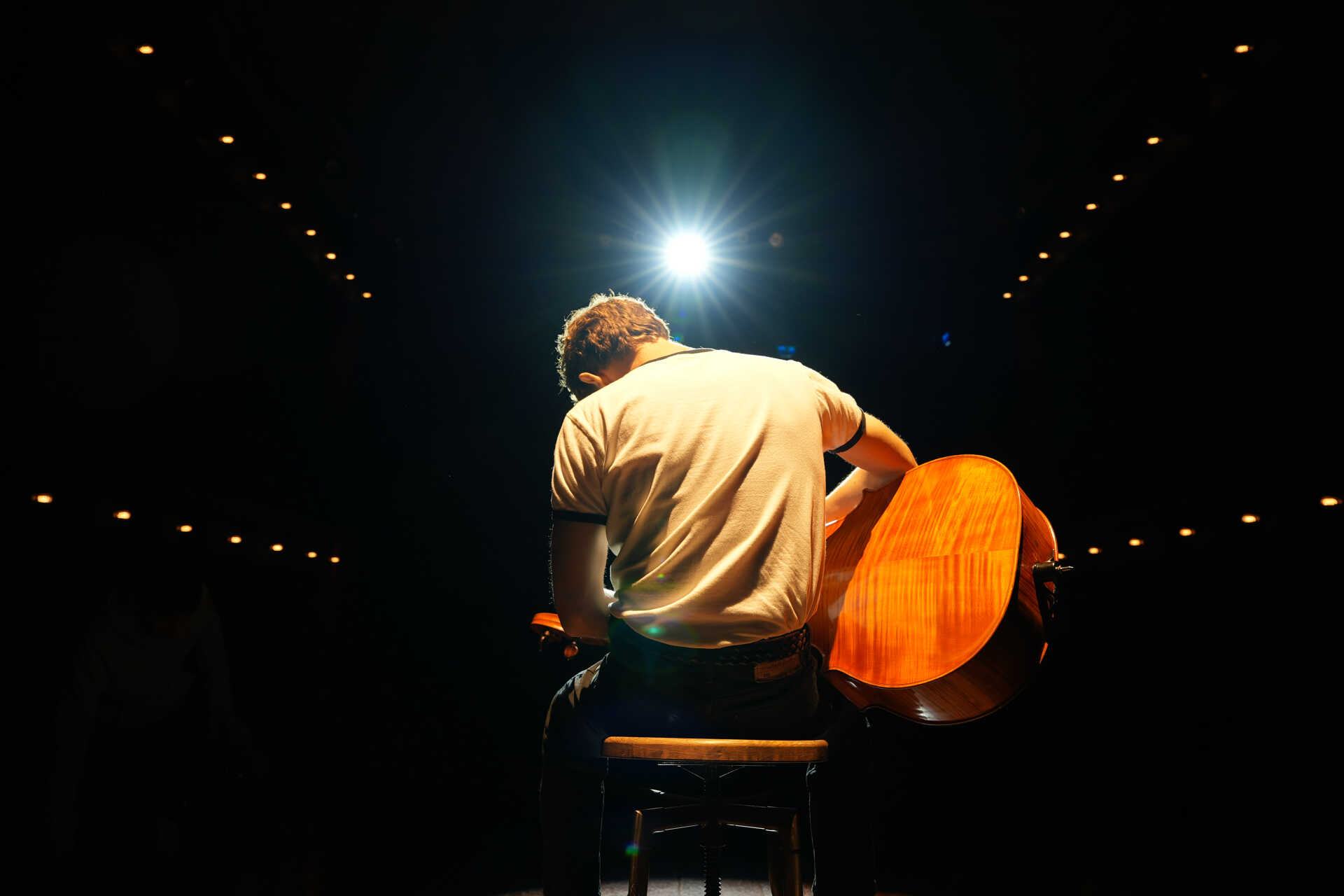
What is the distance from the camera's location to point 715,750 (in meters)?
1.15

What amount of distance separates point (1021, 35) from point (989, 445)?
2.00m

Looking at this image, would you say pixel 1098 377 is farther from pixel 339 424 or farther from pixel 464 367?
pixel 339 424

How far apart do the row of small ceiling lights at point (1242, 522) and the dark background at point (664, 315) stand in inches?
1.3

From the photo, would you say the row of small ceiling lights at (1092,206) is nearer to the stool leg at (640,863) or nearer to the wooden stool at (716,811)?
the wooden stool at (716,811)

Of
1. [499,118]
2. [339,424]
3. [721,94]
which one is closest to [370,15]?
[499,118]

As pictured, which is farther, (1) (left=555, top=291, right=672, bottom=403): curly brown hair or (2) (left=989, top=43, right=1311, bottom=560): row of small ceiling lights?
(2) (left=989, top=43, right=1311, bottom=560): row of small ceiling lights

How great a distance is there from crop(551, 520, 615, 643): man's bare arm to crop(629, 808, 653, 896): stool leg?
515mm

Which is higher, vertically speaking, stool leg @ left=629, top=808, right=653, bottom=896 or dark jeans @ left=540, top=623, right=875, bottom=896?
dark jeans @ left=540, top=623, right=875, bottom=896

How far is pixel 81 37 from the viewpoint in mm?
2385

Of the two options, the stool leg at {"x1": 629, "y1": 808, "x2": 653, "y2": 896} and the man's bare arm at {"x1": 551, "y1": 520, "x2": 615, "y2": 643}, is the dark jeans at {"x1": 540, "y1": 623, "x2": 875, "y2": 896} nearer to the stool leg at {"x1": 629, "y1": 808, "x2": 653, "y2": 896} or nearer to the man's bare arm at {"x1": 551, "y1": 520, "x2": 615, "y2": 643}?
the man's bare arm at {"x1": 551, "y1": 520, "x2": 615, "y2": 643}

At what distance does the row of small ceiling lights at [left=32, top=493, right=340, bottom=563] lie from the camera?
2270 mm

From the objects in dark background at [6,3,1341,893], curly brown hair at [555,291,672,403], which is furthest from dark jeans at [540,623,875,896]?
dark background at [6,3,1341,893]

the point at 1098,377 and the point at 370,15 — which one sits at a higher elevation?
the point at 370,15

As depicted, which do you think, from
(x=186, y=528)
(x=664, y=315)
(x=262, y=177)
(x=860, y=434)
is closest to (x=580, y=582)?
(x=860, y=434)
